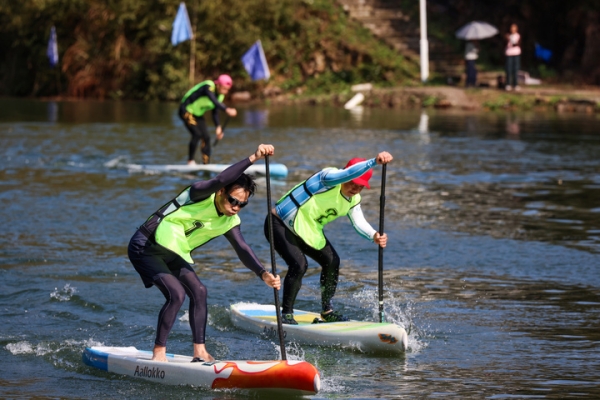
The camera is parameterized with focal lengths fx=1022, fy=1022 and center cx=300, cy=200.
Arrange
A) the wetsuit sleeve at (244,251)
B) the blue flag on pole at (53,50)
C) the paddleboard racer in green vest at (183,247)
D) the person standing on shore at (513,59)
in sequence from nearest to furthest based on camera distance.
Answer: the paddleboard racer in green vest at (183,247)
the wetsuit sleeve at (244,251)
the person standing on shore at (513,59)
the blue flag on pole at (53,50)

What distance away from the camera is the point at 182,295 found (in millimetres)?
8109

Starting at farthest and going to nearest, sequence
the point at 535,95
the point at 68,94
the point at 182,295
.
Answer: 1. the point at 68,94
2. the point at 535,95
3. the point at 182,295

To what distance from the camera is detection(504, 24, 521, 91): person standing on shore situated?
111ft

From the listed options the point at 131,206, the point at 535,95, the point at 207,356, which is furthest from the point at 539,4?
the point at 207,356

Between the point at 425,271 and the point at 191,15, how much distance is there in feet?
100

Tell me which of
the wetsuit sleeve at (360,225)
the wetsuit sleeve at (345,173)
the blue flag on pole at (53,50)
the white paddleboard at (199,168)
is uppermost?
the blue flag on pole at (53,50)

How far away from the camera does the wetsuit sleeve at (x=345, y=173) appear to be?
8891 millimetres

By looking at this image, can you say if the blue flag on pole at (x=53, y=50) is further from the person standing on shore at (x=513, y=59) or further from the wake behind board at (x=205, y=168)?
the wake behind board at (x=205, y=168)

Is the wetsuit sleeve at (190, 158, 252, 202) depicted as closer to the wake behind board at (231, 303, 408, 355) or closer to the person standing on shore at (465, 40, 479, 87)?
the wake behind board at (231, 303, 408, 355)

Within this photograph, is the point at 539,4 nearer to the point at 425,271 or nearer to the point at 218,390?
the point at 425,271

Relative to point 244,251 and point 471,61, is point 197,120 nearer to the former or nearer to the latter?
point 244,251

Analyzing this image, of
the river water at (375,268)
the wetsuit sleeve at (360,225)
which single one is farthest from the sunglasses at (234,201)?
the wetsuit sleeve at (360,225)

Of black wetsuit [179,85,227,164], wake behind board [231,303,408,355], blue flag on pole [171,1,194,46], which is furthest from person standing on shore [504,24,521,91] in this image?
wake behind board [231,303,408,355]

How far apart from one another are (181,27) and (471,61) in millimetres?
10929
